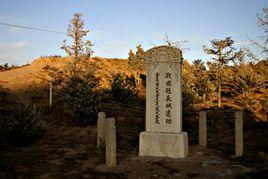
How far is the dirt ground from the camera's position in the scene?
6.56 meters

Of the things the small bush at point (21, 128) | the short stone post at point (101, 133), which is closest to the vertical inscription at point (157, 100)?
the short stone post at point (101, 133)

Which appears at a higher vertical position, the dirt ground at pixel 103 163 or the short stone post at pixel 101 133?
the short stone post at pixel 101 133

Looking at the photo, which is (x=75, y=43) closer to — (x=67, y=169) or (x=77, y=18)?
(x=77, y=18)

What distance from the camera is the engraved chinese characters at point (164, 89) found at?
28.1 ft

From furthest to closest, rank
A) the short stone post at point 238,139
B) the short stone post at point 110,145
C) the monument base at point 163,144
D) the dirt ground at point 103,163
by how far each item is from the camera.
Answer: the short stone post at point 238,139, the monument base at point 163,144, the short stone post at point 110,145, the dirt ground at point 103,163

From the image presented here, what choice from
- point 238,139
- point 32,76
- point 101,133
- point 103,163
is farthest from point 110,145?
point 32,76

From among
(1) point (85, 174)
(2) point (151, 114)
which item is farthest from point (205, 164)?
(1) point (85, 174)

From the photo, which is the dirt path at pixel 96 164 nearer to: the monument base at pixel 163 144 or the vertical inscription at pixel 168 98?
the monument base at pixel 163 144

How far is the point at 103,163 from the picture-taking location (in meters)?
7.66

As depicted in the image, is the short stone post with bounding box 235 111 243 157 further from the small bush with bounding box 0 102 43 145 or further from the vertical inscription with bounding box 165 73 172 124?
the small bush with bounding box 0 102 43 145

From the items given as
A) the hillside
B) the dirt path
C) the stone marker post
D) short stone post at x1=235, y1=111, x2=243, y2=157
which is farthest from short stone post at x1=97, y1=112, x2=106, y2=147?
the hillside

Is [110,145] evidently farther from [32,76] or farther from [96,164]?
[32,76]

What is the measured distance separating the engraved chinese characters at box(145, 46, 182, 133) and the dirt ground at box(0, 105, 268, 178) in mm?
1103

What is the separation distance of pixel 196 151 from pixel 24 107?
6.22 metres
